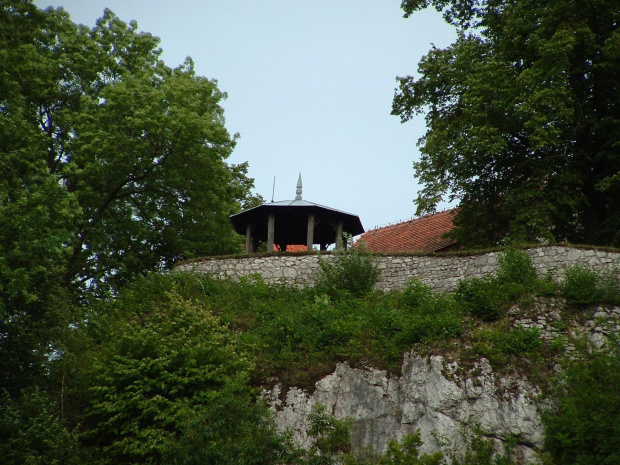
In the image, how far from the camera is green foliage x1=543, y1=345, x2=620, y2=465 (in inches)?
451

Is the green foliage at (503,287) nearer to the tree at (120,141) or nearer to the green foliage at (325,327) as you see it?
the green foliage at (325,327)

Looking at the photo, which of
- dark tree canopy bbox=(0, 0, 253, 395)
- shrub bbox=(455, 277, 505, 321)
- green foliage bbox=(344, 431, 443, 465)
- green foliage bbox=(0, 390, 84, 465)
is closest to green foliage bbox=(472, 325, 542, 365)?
shrub bbox=(455, 277, 505, 321)

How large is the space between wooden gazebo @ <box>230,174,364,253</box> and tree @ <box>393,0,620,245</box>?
106 inches

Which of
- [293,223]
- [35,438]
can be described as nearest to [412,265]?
[293,223]

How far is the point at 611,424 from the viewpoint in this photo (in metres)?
11.5

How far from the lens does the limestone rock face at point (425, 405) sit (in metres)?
12.9

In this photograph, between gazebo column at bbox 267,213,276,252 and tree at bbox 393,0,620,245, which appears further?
gazebo column at bbox 267,213,276,252

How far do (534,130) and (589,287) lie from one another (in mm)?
5811

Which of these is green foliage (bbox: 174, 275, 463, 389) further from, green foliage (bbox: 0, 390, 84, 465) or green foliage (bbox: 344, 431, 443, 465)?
green foliage (bbox: 0, 390, 84, 465)

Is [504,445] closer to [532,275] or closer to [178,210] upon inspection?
[532,275]

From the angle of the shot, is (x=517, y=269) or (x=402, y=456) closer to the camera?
(x=402, y=456)

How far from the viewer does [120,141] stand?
21547 millimetres

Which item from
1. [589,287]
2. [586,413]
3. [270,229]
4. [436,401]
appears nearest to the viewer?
[586,413]

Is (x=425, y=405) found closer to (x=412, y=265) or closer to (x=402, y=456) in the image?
(x=402, y=456)
